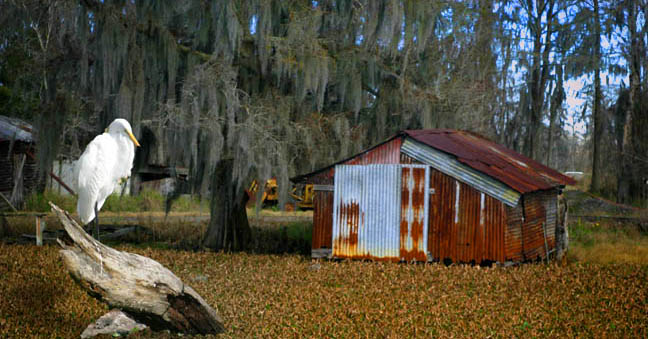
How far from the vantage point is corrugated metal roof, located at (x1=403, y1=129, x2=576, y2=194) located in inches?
508

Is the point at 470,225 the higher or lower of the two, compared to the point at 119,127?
lower

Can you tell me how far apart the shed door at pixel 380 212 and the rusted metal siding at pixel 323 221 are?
0.20 meters

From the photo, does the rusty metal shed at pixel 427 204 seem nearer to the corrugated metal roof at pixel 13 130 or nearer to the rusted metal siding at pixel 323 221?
the rusted metal siding at pixel 323 221

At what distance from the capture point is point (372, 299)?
9430 millimetres

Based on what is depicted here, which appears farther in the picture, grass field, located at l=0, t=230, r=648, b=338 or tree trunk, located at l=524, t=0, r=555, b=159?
tree trunk, located at l=524, t=0, r=555, b=159

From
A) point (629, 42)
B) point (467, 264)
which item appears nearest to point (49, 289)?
point (467, 264)

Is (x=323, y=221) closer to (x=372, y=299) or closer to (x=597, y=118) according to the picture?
(x=372, y=299)

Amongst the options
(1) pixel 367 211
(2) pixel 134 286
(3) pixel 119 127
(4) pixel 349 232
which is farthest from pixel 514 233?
(3) pixel 119 127

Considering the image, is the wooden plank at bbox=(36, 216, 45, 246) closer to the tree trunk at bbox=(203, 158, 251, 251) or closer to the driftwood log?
the tree trunk at bbox=(203, 158, 251, 251)

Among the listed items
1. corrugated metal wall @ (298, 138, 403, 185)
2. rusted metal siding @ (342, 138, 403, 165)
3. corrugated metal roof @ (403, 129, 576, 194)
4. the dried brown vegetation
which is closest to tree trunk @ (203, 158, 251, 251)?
the dried brown vegetation

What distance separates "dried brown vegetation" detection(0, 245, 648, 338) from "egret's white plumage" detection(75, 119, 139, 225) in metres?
1.78

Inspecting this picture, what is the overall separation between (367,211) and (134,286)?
24.8 ft

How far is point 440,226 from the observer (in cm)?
1320

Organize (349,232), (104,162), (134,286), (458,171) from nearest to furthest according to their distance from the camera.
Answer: (134,286), (104,162), (458,171), (349,232)
